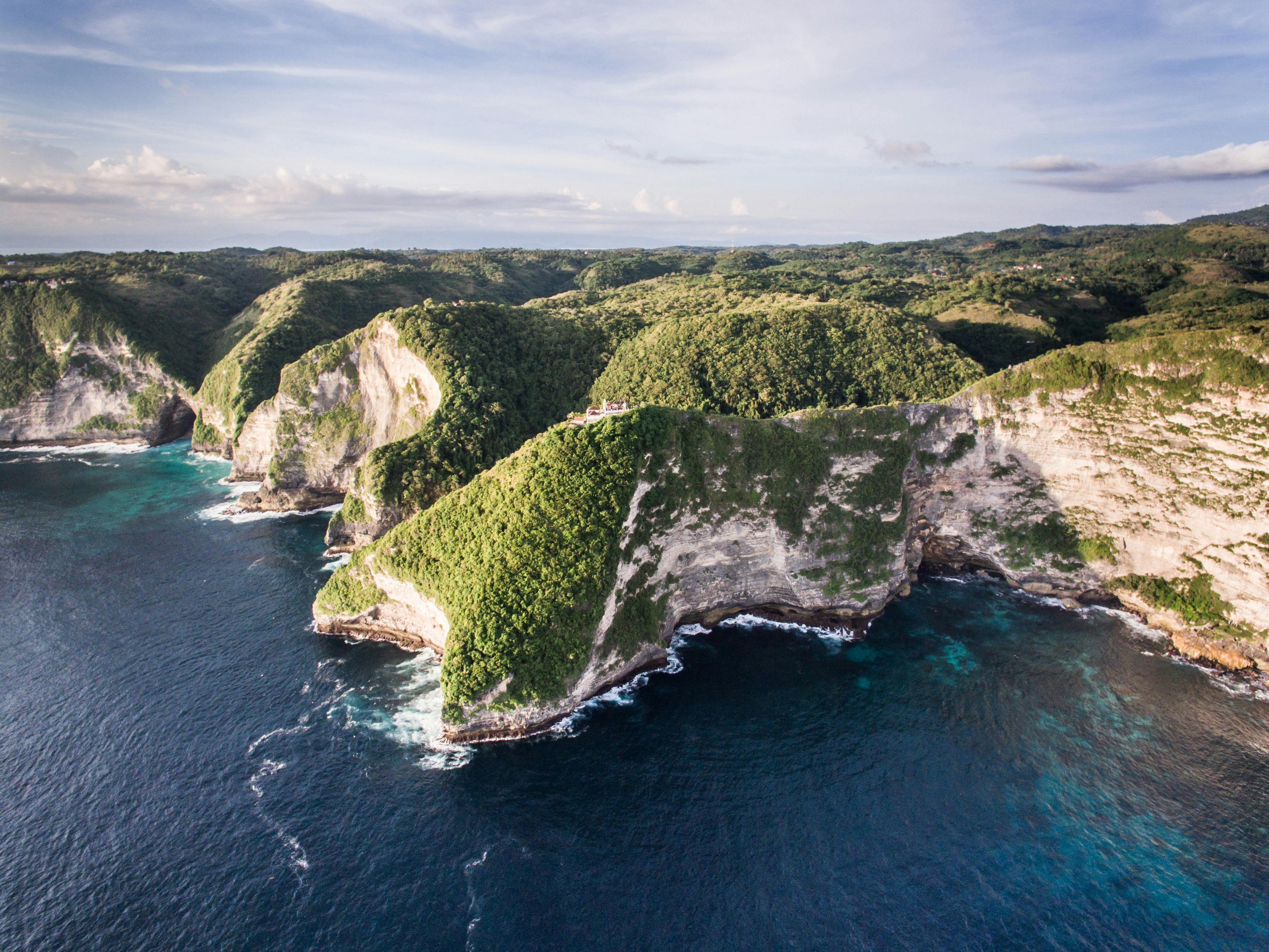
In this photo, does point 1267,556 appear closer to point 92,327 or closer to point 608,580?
point 608,580

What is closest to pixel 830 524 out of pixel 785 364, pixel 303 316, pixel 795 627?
pixel 795 627

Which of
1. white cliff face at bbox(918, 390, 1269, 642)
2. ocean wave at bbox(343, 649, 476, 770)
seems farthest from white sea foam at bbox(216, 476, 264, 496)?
white cliff face at bbox(918, 390, 1269, 642)

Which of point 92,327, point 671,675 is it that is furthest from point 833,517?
point 92,327

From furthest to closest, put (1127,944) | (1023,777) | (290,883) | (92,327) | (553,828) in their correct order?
(92,327), (1023,777), (553,828), (290,883), (1127,944)

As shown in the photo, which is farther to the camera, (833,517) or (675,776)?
(833,517)

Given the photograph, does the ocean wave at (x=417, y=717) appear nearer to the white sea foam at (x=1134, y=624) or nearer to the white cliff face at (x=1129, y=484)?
the white cliff face at (x=1129, y=484)

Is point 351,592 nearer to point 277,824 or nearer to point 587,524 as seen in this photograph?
point 277,824

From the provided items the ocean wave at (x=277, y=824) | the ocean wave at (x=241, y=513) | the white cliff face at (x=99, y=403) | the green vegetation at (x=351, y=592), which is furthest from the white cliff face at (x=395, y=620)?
the white cliff face at (x=99, y=403)
